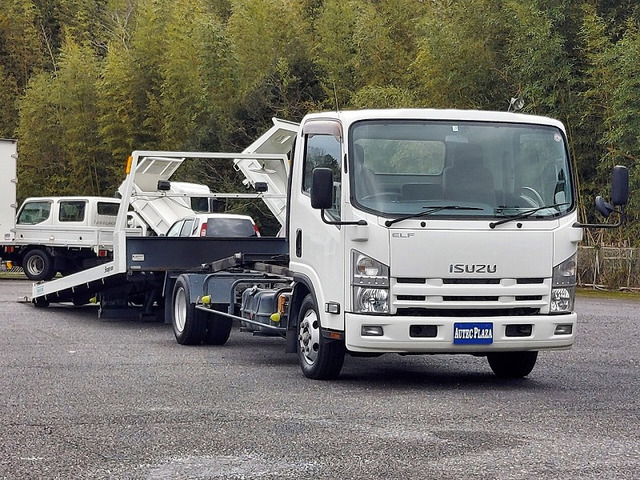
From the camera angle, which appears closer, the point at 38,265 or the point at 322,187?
the point at 322,187

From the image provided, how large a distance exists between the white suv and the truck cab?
1297cm

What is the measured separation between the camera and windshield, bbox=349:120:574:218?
1022 cm

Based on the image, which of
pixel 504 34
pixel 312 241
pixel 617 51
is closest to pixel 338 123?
pixel 312 241

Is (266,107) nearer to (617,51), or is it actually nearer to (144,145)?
(144,145)

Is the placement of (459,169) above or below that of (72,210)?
above

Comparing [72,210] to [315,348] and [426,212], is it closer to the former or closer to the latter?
[315,348]

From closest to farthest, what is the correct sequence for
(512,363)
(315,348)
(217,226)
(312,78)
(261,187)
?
(315,348) < (512,363) < (261,187) < (217,226) < (312,78)

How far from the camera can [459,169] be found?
1041 cm

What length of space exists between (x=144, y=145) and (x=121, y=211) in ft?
98.6

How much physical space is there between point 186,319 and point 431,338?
15.7 feet

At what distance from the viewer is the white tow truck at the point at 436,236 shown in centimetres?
1001

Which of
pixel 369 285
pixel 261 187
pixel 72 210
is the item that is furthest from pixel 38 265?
pixel 369 285

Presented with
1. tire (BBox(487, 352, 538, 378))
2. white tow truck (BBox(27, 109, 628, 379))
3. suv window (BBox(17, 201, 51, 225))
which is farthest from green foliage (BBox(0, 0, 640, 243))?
white tow truck (BBox(27, 109, 628, 379))

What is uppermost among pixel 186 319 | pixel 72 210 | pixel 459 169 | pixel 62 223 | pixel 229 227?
pixel 459 169
